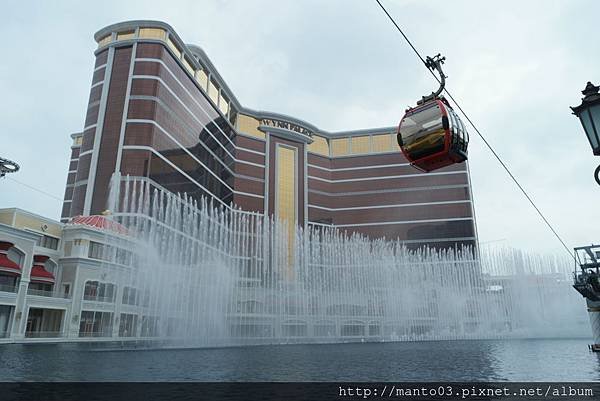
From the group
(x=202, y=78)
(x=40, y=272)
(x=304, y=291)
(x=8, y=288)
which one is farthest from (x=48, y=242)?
(x=202, y=78)

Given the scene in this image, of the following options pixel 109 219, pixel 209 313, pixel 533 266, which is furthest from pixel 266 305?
pixel 533 266

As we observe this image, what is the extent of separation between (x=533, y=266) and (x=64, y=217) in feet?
241

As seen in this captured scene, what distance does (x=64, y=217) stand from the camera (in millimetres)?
76000

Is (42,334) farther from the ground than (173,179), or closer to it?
closer to it

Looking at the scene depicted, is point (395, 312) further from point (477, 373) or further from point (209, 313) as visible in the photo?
point (477, 373)

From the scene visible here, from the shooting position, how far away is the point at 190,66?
7512cm

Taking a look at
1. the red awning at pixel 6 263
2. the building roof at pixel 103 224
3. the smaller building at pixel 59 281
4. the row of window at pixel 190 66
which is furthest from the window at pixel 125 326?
the row of window at pixel 190 66

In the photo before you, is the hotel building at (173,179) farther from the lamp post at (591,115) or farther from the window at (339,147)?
the lamp post at (591,115)

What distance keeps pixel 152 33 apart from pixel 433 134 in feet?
225

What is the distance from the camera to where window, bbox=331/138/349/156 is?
100188 millimetres

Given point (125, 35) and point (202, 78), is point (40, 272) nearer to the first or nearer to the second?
point (125, 35)

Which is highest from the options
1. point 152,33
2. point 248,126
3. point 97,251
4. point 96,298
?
point 152,33

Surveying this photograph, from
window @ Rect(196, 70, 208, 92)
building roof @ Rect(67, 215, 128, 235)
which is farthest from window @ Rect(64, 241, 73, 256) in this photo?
window @ Rect(196, 70, 208, 92)

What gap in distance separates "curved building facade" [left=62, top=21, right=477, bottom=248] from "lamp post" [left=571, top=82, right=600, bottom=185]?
58.2 meters
